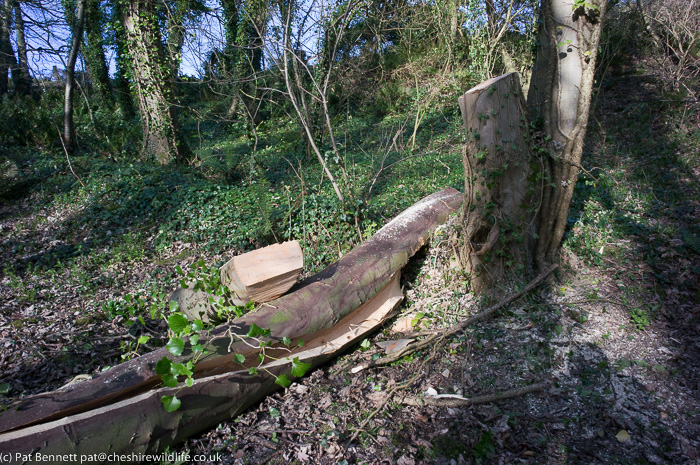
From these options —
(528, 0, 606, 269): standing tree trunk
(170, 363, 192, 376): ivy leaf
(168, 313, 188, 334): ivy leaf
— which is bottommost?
(170, 363, 192, 376): ivy leaf

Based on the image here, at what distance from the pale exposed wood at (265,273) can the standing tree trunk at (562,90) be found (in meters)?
2.54

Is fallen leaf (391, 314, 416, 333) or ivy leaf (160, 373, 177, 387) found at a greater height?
ivy leaf (160, 373, 177, 387)

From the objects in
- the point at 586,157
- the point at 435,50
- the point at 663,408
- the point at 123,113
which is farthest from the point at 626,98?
the point at 123,113

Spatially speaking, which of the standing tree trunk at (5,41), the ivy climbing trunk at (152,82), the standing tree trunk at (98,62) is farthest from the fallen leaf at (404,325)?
the standing tree trunk at (98,62)

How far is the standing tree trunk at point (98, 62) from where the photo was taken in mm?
12844

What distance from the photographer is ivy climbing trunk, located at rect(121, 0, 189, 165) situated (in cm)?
730

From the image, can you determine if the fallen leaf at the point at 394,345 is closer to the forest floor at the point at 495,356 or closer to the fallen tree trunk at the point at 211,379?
the forest floor at the point at 495,356

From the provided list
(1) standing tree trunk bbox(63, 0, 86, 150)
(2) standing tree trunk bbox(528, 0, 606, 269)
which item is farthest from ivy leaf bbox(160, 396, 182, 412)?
(1) standing tree trunk bbox(63, 0, 86, 150)

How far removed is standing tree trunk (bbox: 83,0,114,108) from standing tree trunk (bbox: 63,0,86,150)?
17.5 feet

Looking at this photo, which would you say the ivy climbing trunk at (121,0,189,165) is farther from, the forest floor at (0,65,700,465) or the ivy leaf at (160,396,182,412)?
the ivy leaf at (160,396,182,412)

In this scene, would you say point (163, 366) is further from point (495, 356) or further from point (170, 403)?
point (495, 356)

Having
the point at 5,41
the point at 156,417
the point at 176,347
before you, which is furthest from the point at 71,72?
the point at 156,417

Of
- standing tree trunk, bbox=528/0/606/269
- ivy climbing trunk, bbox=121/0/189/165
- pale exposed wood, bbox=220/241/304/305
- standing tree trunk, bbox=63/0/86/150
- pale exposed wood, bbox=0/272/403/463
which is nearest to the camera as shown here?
pale exposed wood, bbox=0/272/403/463

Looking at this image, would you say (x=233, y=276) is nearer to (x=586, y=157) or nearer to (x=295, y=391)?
(x=295, y=391)
